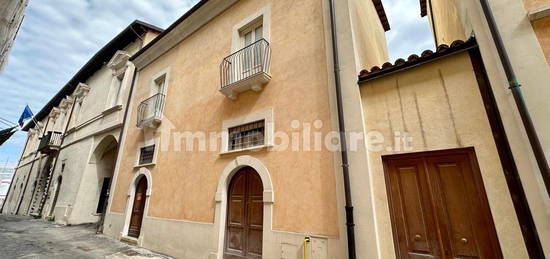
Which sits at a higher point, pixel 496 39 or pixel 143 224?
pixel 496 39

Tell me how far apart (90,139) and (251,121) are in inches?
448

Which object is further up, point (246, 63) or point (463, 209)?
point (246, 63)

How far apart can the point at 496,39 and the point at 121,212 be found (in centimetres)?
1101

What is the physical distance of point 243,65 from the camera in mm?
6102

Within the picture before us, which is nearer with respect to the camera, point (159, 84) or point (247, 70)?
point (247, 70)

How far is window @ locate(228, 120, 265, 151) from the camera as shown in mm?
5270

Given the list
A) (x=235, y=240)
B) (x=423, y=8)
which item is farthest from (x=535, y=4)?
(x=423, y=8)

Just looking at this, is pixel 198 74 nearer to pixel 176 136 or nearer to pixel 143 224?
pixel 176 136

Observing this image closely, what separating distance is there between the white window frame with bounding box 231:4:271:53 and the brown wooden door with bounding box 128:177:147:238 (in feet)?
19.3

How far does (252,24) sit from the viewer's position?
661cm

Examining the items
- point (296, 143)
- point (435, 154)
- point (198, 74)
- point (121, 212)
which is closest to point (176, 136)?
point (198, 74)

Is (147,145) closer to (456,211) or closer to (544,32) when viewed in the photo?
(456,211)

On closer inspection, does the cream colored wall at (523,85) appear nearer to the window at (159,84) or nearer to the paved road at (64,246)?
the paved road at (64,246)

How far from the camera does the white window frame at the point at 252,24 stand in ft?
19.4
